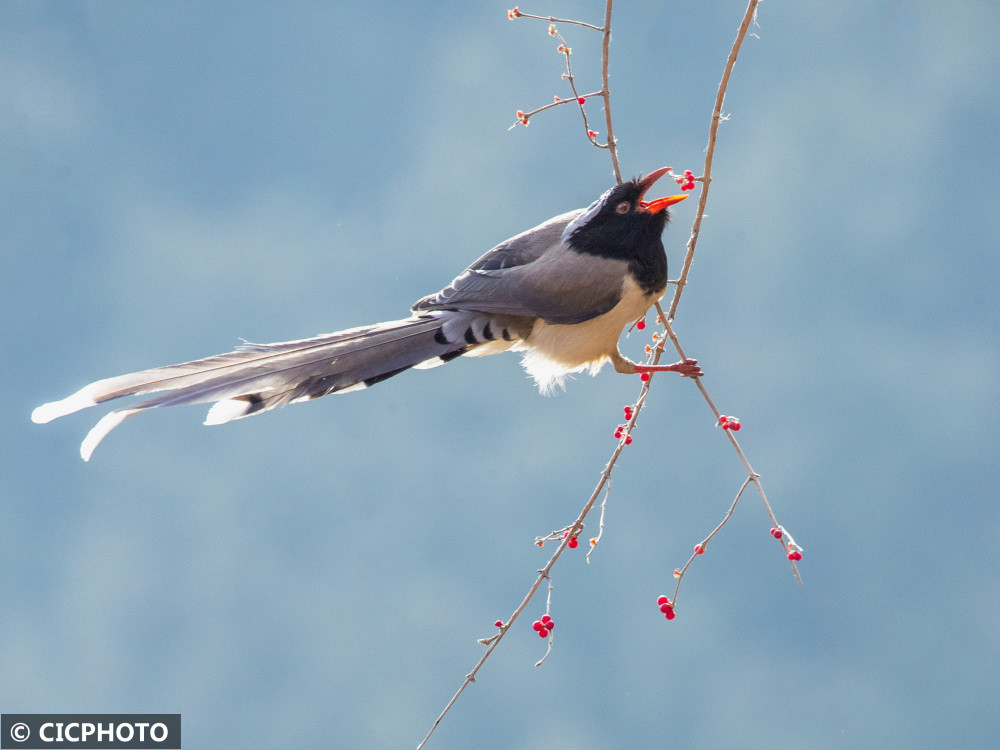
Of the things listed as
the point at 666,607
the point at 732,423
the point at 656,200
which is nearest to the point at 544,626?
the point at 666,607

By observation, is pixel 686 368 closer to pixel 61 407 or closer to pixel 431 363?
pixel 431 363

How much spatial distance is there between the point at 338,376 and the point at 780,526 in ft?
2.92

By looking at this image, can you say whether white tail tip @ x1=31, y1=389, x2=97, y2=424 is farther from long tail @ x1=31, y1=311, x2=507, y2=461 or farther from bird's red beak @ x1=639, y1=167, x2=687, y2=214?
bird's red beak @ x1=639, y1=167, x2=687, y2=214

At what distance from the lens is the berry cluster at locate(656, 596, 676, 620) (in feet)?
6.43

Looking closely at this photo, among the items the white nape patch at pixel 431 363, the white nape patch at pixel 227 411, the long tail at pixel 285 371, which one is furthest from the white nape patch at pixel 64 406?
the white nape patch at pixel 431 363

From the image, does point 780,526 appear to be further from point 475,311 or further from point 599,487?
point 475,311

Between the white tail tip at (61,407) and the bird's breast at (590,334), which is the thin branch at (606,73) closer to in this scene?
the bird's breast at (590,334)

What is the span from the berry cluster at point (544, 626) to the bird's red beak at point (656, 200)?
0.92 m

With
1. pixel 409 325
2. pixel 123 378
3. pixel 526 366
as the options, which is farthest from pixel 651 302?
pixel 123 378

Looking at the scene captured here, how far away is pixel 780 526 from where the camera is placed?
1.73 meters

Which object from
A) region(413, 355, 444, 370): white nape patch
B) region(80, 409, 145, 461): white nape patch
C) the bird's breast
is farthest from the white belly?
region(80, 409, 145, 461): white nape patch

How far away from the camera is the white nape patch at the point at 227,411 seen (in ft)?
5.71

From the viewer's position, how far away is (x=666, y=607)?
1.98m

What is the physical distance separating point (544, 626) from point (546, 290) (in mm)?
729
